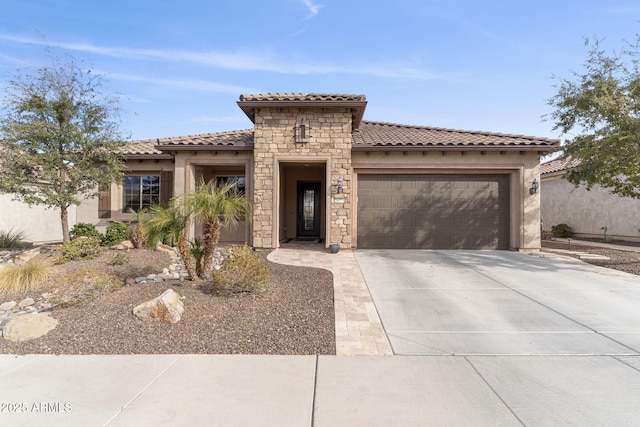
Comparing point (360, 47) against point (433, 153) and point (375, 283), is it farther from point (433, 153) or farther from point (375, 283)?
point (375, 283)

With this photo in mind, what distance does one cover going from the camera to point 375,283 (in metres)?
7.17

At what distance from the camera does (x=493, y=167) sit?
11.6 meters

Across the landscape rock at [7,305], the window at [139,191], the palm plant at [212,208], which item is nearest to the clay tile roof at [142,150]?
the window at [139,191]

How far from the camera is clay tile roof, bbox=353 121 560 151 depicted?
37.1 feet

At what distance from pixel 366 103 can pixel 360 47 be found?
171 cm

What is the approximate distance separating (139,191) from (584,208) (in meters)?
20.5

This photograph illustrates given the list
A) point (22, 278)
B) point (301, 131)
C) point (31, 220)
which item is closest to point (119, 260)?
point (22, 278)

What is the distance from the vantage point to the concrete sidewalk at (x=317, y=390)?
Result: 2.83m

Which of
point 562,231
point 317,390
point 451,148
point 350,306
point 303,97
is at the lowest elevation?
point 317,390

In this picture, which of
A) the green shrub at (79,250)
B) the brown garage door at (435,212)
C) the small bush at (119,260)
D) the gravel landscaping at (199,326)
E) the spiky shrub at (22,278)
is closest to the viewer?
the gravel landscaping at (199,326)

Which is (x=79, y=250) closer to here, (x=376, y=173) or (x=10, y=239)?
(x=10, y=239)

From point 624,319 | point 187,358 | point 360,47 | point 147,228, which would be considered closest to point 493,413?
point 187,358

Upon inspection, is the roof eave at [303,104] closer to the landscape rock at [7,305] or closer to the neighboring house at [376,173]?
the neighboring house at [376,173]

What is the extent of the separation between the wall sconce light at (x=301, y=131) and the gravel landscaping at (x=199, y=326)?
6.00 meters
